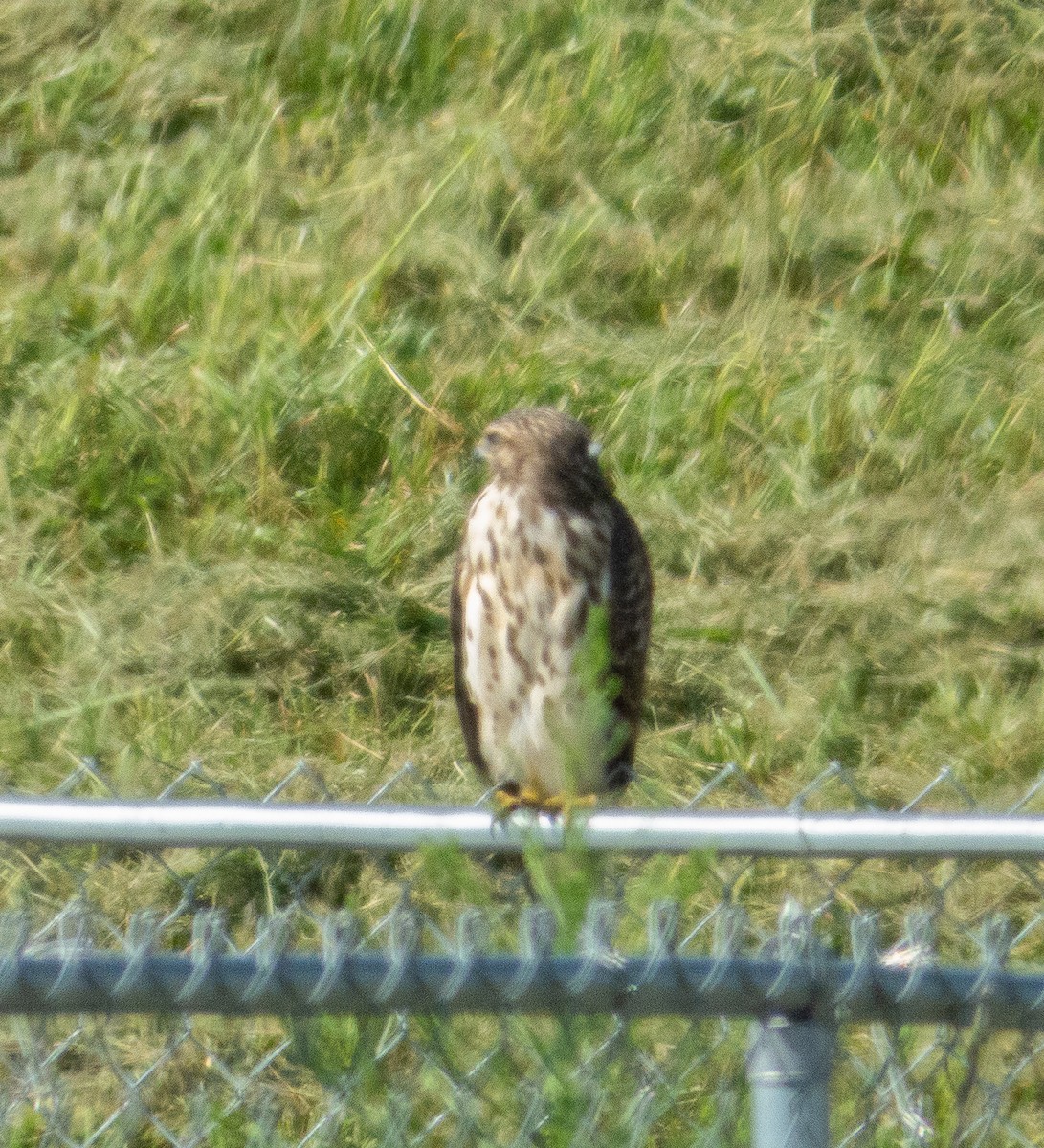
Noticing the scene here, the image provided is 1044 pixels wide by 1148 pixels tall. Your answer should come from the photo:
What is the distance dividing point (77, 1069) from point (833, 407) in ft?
9.24

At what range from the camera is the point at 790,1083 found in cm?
169

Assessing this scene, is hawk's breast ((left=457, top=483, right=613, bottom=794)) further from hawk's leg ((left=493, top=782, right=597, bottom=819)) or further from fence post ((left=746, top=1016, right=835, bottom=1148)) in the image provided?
fence post ((left=746, top=1016, right=835, bottom=1148))

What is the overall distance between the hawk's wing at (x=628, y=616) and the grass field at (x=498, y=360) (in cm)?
28

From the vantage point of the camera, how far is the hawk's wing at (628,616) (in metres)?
3.78

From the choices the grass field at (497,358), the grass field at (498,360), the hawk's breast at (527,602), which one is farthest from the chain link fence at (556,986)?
the grass field at (497,358)

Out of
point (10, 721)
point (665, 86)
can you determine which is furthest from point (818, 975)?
point (665, 86)

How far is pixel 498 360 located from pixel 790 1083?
13.2 ft

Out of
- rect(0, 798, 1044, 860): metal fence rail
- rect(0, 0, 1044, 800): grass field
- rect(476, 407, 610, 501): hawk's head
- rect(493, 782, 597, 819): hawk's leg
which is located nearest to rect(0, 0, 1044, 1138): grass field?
rect(0, 0, 1044, 800): grass field

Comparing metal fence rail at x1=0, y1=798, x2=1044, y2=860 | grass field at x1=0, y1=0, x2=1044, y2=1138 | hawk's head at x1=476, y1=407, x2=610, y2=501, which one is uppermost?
metal fence rail at x1=0, y1=798, x2=1044, y2=860

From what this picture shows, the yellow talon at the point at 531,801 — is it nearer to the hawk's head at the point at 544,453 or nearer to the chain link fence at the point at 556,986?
the hawk's head at the point at 544,453

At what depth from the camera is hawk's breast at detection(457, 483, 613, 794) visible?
3.67 m

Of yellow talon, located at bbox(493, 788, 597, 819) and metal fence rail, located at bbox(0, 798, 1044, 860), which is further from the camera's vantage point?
yellow talon, located at bbox(493, 788, 597, 819)

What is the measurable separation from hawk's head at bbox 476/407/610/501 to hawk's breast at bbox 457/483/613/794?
0.04m

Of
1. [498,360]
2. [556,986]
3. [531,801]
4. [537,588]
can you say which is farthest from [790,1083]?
[498,360]
